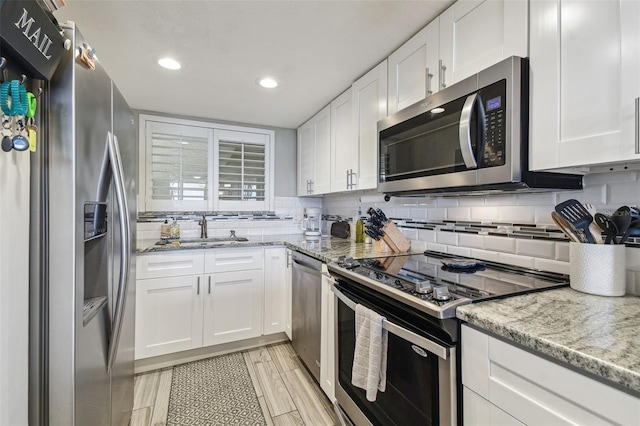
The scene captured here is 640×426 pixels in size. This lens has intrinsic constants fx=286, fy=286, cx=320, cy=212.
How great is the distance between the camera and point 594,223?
989 mm

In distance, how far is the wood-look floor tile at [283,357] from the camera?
224cm

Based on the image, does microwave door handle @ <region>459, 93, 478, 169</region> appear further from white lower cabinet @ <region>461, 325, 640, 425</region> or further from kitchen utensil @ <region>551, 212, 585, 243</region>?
white lower cabinet @ <region>461, 325, 640, 425</region>

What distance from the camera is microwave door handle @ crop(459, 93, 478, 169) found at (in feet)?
3.71

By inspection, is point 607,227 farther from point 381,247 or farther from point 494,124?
point 381,247

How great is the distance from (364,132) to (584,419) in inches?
69.2

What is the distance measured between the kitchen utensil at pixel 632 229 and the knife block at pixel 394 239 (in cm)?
111

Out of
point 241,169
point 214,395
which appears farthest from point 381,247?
point 241,169

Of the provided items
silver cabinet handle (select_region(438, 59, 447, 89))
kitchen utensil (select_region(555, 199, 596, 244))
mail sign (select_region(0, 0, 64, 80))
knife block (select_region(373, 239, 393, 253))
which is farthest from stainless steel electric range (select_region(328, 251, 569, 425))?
mail sign (select_region(0, 0, 64, 80))

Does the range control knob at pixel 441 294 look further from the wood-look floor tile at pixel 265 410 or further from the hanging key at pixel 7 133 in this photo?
the wood-look floor tile at pixel 265 410

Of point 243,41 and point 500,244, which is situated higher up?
point 243,41

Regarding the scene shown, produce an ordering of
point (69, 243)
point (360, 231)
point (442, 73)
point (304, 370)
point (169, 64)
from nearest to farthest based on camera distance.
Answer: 1. point (69, 243)
2. point (442, 73)
3. point (169, 64)
4. point (304, 370)
5. point (360, 231)

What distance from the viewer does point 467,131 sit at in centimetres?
114

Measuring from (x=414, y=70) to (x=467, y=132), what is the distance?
0.63 m

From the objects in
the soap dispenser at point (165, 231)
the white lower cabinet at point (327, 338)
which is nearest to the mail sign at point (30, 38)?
the white lower cabinet at point (327, 338)
